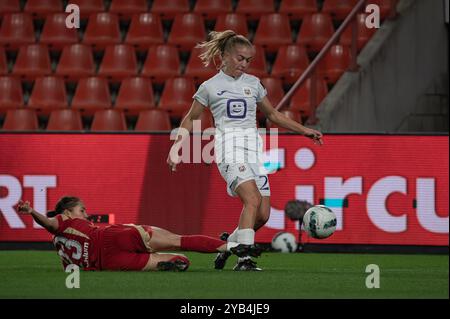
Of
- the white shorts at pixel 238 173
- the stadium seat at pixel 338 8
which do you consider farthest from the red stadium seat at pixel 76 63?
the white shorts at pixel 238 173

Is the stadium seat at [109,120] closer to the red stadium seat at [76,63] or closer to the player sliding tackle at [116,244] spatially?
the red stadium seat at [76,63]

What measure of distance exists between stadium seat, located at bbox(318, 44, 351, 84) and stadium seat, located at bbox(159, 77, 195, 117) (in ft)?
5.92

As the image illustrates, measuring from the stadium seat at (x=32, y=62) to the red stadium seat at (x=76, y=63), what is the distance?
0.21m

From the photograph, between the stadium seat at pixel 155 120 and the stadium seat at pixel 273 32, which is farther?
the stadium seat at pixel 273 32

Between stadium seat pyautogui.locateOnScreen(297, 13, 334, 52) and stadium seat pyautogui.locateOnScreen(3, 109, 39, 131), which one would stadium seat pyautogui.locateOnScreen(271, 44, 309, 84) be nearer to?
stadium seat pyautogui.locateOnScreen(297, 13, 334, 52)

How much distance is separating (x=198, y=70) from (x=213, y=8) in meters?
1.31

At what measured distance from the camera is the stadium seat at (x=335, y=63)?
1555 cm

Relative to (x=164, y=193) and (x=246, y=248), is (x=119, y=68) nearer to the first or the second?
(x=164, y=193)

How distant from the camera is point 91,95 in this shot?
15.9 metres

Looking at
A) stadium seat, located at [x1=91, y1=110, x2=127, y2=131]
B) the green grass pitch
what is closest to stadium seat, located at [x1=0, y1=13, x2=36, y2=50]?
stadium seat, located at [x1=91, y1=110, x2=127, y2=131]

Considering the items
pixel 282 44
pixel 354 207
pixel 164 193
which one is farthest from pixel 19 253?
pixel 282 44

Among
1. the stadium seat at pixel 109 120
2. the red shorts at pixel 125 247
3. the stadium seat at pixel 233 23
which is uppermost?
the stadium seat at pixel 233 23

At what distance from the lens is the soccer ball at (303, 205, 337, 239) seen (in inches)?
382

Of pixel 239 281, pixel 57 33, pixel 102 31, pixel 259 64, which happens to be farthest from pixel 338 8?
pixel 239 281
